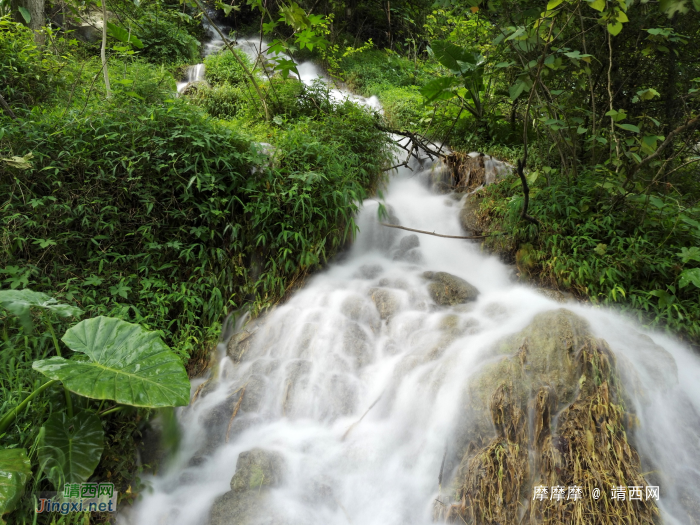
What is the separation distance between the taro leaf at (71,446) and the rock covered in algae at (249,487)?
862mm

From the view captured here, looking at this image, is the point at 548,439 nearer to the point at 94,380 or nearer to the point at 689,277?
the point at 689,277

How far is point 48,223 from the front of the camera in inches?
128

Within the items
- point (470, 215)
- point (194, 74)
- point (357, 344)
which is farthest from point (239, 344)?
point (194, 74)

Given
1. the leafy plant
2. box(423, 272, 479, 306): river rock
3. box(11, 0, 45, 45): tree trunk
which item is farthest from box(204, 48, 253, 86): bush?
the leafy plant

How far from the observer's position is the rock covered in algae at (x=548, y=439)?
90.0 inches

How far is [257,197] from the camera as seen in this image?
394 cm

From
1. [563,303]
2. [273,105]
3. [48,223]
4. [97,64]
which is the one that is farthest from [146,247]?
[97,64]

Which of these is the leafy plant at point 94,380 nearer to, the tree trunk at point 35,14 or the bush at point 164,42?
the tree trunk at point 35,14

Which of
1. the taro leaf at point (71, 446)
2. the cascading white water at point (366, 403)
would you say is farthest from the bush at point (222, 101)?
the taro leaf at point (71, 446)

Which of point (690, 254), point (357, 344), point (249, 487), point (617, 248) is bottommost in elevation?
point (249, 487)

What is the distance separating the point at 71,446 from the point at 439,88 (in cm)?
603

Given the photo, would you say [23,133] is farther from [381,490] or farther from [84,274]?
[381,490]

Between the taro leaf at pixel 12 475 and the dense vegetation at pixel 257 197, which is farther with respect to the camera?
the dense vegetation at pixel 257 197

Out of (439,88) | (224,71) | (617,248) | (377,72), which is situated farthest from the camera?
(377,72)
